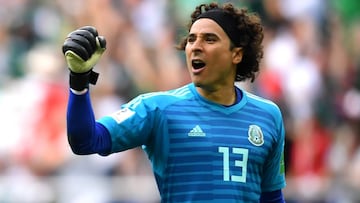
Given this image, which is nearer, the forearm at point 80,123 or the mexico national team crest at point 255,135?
the forearm at point 80,123

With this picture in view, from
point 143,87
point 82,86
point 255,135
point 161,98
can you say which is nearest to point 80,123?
point 82,86

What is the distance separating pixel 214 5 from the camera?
257 inches

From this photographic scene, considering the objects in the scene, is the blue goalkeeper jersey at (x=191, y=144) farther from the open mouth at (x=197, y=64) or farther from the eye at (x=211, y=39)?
the eye at (x=211, y=39)

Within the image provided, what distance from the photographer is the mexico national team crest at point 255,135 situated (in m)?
6.44

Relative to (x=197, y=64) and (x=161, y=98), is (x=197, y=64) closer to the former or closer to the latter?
(x=197, y=64)

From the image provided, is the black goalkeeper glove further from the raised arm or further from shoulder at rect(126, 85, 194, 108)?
shoulder at rect(126, 85, 194, 108)

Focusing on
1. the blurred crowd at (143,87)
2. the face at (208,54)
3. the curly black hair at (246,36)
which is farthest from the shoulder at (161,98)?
the blurred crowd at (143,87)

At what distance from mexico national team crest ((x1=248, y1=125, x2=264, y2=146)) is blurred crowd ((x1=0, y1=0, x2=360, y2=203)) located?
3976 millimetres

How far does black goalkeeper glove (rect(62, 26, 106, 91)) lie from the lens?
18.7 feet

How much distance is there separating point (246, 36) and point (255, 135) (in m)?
0.55

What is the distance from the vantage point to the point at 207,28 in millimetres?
6395

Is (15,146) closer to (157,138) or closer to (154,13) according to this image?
(154,13)

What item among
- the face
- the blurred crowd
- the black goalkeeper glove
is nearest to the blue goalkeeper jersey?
the face

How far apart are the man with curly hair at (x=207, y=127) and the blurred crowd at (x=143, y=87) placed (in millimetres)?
3983
